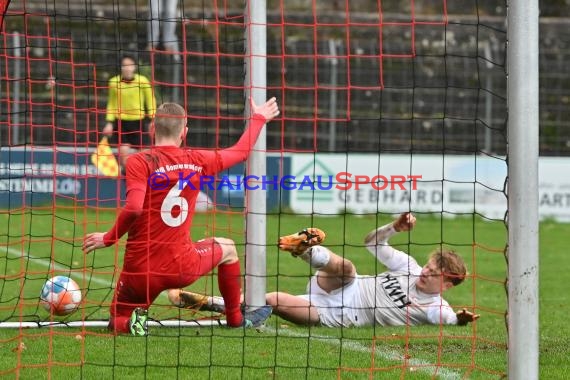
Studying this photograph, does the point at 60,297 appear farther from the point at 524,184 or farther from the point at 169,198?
the point at 524,184

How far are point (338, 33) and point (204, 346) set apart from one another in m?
17.5

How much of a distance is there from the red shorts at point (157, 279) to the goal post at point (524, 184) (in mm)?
2441

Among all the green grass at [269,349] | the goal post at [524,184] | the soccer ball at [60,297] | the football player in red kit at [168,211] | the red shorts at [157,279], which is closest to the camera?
the goal post at [524,184]

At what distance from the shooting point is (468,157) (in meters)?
18.3

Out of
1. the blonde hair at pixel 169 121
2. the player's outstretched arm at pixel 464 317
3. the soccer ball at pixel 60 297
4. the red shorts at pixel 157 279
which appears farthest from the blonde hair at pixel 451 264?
the soccer ball at pixel 60 297

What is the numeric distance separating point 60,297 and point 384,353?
7.74ft

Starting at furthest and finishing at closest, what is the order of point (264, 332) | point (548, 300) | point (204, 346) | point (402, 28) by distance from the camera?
point (402, 28), point (548, 300), point (264, 332), point (204, 346)

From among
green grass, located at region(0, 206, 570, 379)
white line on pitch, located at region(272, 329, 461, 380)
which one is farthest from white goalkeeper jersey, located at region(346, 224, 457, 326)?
white line on pitch, located at region(272, 329, 461, 380)

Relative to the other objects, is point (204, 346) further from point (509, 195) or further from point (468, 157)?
point (468, 157)

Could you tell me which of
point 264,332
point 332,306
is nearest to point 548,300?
point 332,306

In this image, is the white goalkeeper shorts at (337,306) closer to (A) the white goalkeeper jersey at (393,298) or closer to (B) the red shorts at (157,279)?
(A) the white goalkeeper jersey at (393,298)

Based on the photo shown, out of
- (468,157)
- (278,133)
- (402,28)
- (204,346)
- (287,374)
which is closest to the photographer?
(287,374)

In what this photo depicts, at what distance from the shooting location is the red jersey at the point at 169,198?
6.66 m

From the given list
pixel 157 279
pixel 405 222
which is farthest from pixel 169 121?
pixel 405 222
